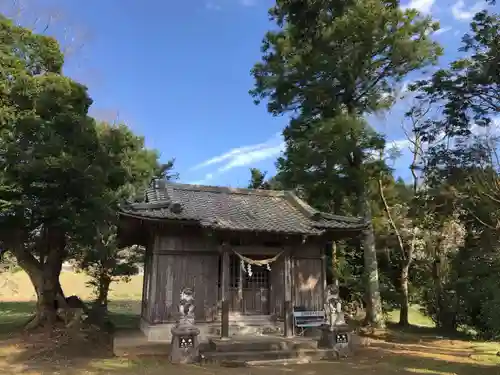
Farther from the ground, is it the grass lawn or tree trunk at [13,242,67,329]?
tree trunk at [13,242,67,329]

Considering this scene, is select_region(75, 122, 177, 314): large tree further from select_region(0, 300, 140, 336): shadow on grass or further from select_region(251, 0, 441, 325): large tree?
select_region(251, 0, 441, 325): large tree

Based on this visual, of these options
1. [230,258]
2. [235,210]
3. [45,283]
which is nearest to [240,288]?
[230,258]

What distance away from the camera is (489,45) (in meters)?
11.7

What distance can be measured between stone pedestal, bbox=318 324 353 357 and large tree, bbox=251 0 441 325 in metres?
3.96

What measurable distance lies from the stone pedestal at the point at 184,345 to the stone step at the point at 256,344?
651 mm

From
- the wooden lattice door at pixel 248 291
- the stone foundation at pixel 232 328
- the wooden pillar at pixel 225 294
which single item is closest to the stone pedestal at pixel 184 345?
the wooden pillar at pixel 225 294

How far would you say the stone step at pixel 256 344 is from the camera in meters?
10.5

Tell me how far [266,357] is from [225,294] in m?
2.02

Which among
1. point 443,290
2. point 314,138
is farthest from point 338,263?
point 314,138

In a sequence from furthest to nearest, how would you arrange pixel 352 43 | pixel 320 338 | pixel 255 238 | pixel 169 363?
pixel 352 43, pixel 255 238, pixel 320 338, pixel 169 363

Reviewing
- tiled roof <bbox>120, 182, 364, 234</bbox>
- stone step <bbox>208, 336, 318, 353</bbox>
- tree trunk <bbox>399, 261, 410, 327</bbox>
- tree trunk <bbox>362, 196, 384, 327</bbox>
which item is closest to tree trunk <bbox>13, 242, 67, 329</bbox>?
tiled roof <bbox>120, 182, 364, 234</bbox>

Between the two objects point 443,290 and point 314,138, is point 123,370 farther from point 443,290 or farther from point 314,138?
point 443,290

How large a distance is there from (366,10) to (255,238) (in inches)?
362

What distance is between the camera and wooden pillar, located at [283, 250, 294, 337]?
11.8 metres
